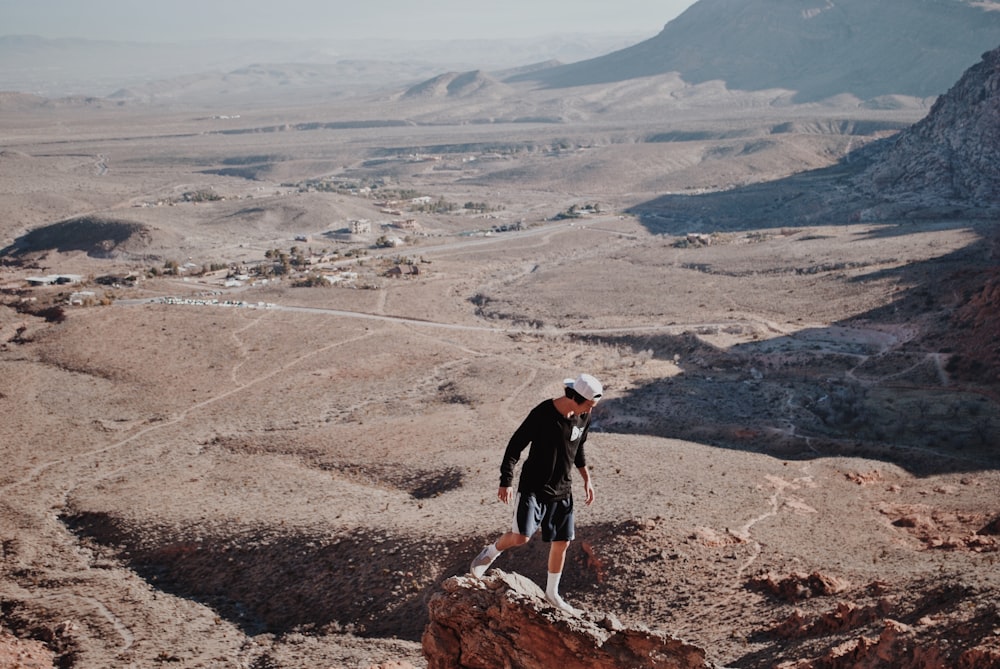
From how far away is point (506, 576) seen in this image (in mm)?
9977

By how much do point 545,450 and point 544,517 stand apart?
2.58 feet

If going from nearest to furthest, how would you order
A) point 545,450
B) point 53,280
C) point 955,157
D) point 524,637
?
1. point 524,637
2. point 545,450
3. point 53,280
4. point 955,157

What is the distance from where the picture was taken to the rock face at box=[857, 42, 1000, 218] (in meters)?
70.1

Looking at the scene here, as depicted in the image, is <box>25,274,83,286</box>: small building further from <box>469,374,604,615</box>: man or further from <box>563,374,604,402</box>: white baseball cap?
<box>563,374,604,402</box>: white baseball cap

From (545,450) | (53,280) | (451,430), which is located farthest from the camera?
(53,280)

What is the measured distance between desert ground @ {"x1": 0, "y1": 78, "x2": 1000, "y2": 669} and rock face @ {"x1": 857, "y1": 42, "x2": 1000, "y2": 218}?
6.27 meters

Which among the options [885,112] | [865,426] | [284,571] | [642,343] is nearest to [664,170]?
[885,112]

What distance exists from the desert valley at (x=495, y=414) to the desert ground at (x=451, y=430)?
4.2 inches

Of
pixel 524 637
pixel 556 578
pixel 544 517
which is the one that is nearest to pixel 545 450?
pixel 544 517

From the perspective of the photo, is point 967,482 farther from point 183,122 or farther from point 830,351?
point 183,122

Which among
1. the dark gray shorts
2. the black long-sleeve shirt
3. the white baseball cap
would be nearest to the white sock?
the dark gray shorts

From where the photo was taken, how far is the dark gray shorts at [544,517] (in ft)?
32.0

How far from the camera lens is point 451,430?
89.9 feet

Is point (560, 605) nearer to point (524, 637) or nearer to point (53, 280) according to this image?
point (524, 637)
